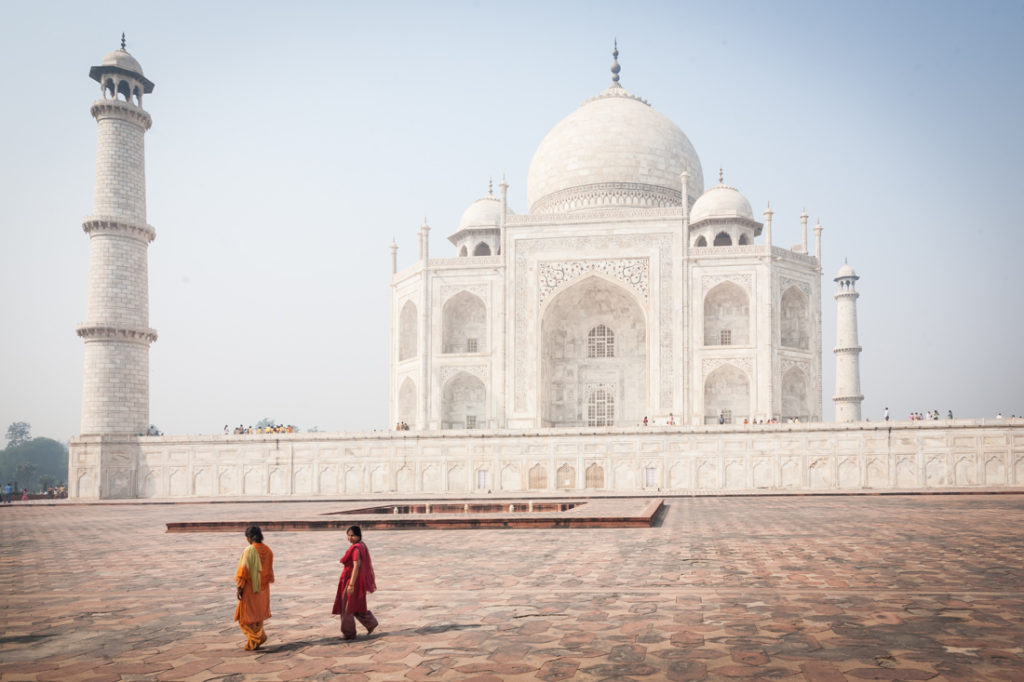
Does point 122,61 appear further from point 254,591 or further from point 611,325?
point 254,591

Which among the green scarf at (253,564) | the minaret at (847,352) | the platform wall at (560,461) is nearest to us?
the green scarf at (253,564)

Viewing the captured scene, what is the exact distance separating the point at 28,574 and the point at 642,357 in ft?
72.1

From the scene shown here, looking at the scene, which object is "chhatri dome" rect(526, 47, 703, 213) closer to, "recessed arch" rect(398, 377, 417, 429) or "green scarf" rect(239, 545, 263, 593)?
"recessed arch" rect(398, 377, 417, 429)

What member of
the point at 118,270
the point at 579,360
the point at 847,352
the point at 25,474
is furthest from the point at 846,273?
the point at 25,474

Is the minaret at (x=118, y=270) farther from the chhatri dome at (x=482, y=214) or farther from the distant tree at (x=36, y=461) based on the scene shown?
the distant tree at (x=36, y=461)

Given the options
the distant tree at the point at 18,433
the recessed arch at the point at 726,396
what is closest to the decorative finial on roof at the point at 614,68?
the recessed arch at the point at 726,396

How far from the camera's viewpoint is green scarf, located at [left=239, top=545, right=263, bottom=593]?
488 centimetres

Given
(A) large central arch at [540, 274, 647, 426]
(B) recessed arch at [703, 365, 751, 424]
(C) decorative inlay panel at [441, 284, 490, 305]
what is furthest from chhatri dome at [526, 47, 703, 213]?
(B) recessed arch at [703, 365, 751, 424]

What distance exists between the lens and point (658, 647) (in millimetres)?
4520

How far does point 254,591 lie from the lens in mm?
4824

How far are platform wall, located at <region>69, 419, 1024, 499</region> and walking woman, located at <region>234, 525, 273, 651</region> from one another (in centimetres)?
1534

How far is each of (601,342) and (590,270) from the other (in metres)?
2.89

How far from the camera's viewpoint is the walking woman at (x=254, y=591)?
4.75 metres

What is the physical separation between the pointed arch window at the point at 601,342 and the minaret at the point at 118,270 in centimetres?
1374
